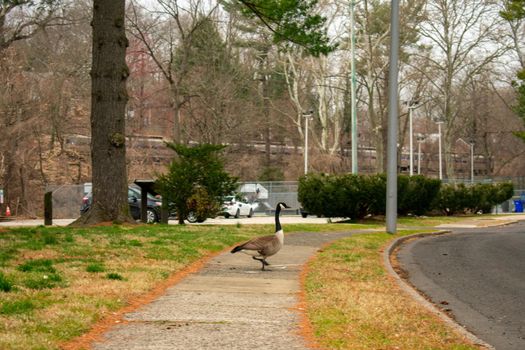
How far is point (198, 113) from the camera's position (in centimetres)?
6606

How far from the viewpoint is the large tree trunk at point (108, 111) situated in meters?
22.9

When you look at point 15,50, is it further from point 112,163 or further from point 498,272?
point 498,272

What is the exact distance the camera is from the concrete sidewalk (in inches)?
310

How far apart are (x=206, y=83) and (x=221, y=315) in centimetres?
5284

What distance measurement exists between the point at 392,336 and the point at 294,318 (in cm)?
135

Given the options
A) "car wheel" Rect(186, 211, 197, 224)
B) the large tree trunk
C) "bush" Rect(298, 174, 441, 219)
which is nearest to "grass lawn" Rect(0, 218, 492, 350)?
the large tree trunk

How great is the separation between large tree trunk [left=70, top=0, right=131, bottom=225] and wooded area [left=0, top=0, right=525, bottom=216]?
1436 cm

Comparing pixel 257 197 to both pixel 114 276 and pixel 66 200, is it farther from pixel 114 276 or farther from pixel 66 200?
pixel 114 276

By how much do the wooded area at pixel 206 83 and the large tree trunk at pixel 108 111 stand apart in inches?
565

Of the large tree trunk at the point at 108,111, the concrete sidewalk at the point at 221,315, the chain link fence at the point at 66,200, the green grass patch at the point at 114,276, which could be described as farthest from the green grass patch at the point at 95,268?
the chain link fence at the point at 66,200

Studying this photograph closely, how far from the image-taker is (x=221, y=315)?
951 centimetres

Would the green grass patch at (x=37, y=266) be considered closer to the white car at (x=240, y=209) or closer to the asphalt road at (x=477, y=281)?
the asphalt road at (x=477, y=281)

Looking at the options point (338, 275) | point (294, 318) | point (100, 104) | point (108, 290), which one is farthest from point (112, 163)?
point (294, 318)

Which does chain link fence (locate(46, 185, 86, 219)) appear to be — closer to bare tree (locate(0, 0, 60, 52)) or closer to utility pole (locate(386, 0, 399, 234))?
bare tree (locate(0, 0, 60, 52))
